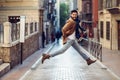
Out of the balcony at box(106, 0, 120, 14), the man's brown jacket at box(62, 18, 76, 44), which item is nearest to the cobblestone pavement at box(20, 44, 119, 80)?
the man's brown jacket at box(62, 18, 76, 44)

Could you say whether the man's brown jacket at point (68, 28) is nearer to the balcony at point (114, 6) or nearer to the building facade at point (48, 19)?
the balcony at point (114, 6)

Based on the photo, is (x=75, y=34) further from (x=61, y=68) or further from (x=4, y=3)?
(x=4, y=3)

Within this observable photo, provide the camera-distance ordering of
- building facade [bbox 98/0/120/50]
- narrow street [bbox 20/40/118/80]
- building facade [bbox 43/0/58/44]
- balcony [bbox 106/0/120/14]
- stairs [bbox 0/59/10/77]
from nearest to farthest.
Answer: narrow street [bbox 20/40/118/80]
stairs [bbox 0/59/10/77]
balcony [bbox 106/0/120/14]
building facade [bbox 98/0/120/50]
building facade [bbox 43/0/58/44]

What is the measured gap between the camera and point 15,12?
→ 43188 millimetres

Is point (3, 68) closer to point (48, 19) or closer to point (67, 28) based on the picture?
point (67, 28)

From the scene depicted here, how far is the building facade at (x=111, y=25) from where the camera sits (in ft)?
127

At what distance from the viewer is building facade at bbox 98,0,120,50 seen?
127 ft

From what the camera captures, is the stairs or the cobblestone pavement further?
the stairs

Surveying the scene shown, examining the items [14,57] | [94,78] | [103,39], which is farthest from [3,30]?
[103,39]

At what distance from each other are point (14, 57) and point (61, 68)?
7.96ft

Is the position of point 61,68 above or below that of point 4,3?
below

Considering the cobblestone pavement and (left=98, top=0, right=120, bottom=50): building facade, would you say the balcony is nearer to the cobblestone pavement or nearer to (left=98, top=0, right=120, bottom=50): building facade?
(left=98, top=0, right=120, bottom=50): building facade

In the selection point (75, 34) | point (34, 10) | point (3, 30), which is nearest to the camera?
point (75, 34)

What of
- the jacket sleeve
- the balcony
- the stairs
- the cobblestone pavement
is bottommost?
the cobblestone pavement
